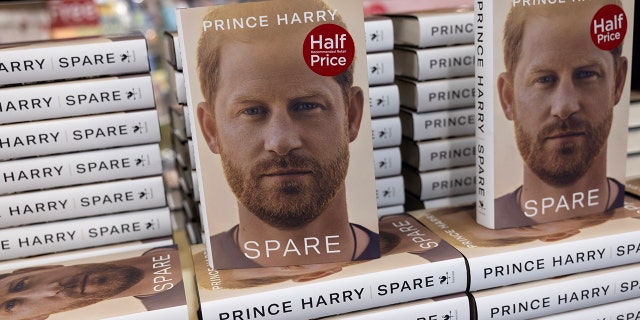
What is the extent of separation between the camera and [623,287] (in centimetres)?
99

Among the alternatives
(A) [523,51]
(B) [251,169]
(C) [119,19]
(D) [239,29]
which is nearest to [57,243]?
(B) [251,169]

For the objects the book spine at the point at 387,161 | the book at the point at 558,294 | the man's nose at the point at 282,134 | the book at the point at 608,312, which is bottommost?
the book at the point at 608,312

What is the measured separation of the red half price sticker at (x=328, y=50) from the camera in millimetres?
905

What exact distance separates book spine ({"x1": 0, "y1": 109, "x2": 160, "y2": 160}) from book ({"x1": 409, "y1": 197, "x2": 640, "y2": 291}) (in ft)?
1.76

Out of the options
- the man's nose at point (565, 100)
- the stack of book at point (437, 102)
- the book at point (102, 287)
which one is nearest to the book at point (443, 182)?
the stack of book at point (437, 102)

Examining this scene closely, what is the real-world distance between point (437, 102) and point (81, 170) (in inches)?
25.4

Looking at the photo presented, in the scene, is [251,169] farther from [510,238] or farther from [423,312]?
[510,238]

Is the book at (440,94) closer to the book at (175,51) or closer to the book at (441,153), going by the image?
the book at (441,153)

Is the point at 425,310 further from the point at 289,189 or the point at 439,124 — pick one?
the point at 439,124

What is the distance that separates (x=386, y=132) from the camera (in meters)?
1.13

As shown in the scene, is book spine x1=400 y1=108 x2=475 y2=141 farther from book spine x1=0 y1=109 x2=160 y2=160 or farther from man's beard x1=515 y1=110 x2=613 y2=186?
book spine x1=0 y1=109 x2=160 y2=160

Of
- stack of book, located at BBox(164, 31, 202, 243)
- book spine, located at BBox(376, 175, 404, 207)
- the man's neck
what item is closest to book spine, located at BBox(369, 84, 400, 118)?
book spine, located at BBox(376, 175, 404, 207)

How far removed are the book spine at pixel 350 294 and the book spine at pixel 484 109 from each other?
159 mm

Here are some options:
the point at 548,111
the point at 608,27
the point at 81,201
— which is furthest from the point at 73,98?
the point at 608,27
